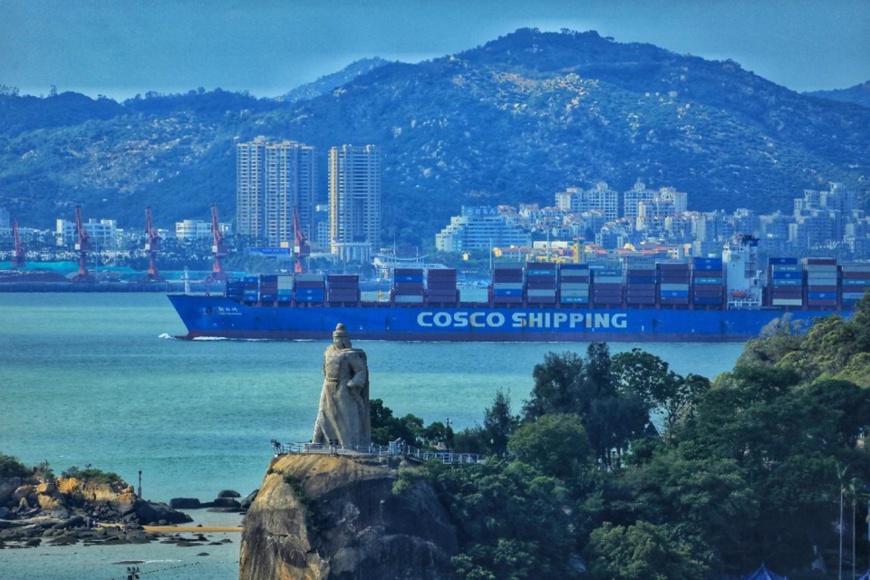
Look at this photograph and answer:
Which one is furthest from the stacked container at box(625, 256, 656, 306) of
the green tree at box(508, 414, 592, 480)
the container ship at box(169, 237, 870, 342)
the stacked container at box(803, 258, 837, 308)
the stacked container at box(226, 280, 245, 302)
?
the green tree at box(508, 414, 592, 480)

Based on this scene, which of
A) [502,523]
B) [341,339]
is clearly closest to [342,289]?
[502,523]

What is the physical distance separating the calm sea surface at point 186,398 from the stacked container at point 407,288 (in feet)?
7.69

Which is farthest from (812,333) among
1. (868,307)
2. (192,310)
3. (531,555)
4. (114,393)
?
(192,310)

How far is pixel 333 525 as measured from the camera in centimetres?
2069

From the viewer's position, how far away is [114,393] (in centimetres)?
5766

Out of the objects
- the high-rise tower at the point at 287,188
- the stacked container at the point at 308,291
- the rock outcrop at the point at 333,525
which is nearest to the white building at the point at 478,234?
the high-rise tower at the point at 287,188

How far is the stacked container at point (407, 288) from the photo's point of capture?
86.1 meters

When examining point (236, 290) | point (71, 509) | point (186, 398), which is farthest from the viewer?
point (236, 290)

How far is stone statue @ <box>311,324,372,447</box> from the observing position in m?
21.0

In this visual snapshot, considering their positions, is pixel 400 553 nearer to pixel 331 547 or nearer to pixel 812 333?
pixel 331 547

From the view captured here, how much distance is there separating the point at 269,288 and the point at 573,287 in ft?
43.4

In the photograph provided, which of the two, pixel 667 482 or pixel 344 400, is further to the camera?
pixel 667 482

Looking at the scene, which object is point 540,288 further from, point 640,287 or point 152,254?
point 152,254

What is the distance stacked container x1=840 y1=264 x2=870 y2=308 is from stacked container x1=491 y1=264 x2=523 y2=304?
1338 cm
